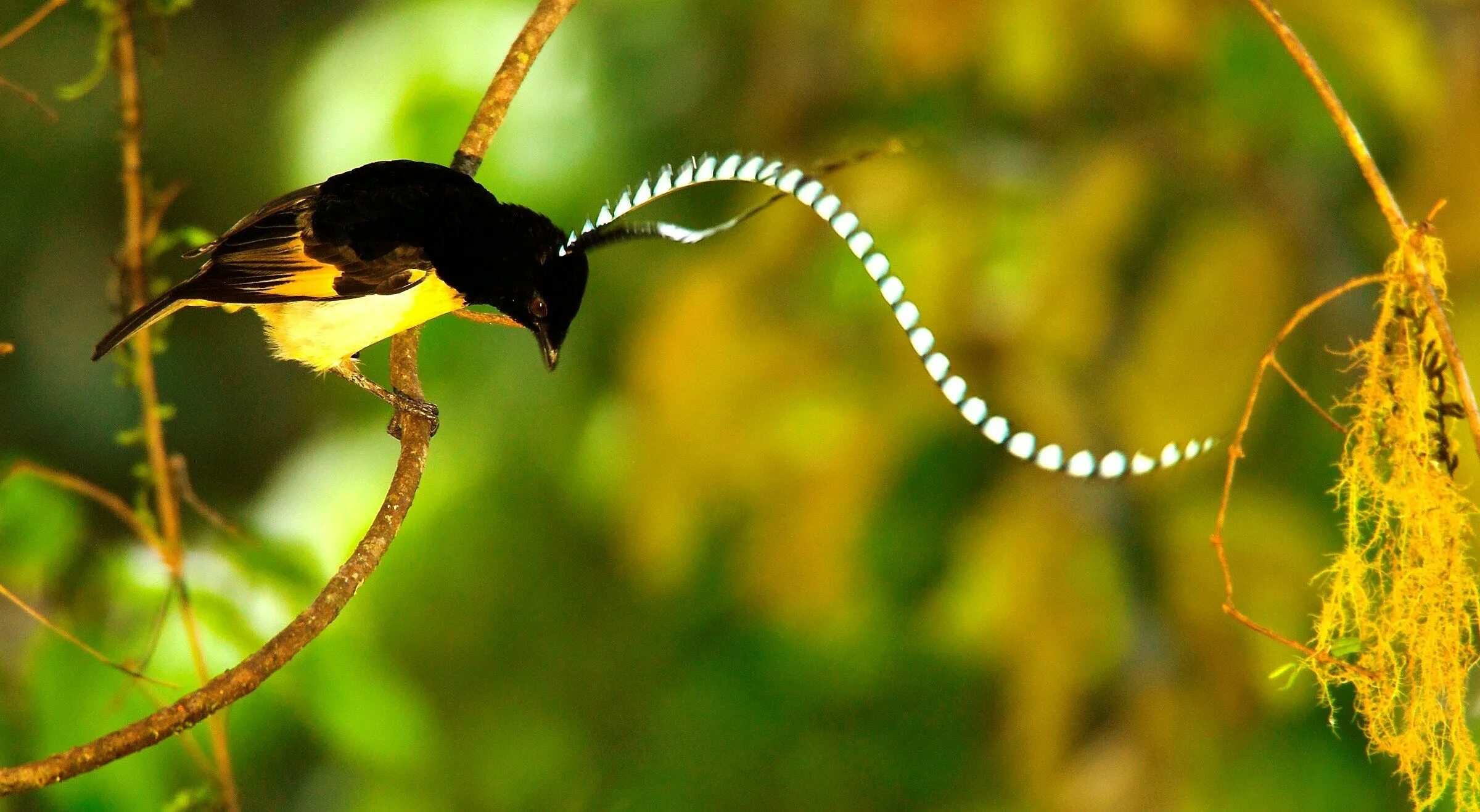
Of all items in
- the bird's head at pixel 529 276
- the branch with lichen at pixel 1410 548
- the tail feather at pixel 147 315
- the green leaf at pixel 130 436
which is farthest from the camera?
the green leaf at pixel 130 436

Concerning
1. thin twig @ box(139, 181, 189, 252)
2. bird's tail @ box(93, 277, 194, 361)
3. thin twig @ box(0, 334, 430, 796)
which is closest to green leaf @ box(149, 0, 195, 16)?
thin twig @ box(139, 181, 189, 252)

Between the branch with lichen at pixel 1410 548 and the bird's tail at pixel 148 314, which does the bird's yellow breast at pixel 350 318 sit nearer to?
the bird's tail at pixel 148 314

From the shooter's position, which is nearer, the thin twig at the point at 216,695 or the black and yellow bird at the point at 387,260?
the thin twig at the point at 216,695

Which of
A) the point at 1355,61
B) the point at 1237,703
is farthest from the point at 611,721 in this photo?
the point at 1355,61

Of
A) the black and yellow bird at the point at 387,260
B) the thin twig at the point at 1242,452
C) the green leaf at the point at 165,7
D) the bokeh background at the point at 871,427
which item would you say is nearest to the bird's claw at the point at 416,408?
the black and yellow bird at the point at 387,260

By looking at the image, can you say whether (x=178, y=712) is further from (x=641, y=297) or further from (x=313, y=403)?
(x=313, y=403)

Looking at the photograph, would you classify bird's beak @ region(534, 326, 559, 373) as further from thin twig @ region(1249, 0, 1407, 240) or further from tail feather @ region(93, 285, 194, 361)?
thin twig @ region(1249, 0, 1407, 240)

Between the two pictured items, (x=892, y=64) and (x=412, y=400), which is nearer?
(x=412, y=400)
